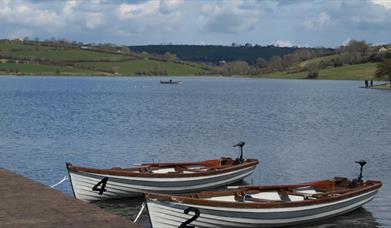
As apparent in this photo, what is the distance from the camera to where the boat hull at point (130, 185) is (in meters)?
24.3

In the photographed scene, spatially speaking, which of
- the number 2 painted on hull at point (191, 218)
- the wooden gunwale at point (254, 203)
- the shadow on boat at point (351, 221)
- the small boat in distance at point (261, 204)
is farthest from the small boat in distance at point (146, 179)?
the number 2 painted on hull at point (191, 218)

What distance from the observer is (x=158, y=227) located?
19.3 meters

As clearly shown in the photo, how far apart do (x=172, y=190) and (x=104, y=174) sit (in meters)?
2.96

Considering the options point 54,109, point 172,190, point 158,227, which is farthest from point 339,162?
point 54,109

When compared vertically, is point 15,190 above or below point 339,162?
above

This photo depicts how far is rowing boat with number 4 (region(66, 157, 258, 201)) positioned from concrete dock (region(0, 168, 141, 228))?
6.28 m

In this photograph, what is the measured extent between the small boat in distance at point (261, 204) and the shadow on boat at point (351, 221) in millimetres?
265

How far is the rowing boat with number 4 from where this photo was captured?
958 inches

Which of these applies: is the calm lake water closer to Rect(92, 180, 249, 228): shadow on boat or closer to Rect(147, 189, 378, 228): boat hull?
Rect(92, 180, 249, 228): shadow on boat

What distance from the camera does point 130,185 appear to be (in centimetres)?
2509

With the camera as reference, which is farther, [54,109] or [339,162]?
[54,109]

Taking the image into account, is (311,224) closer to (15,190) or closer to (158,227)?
(158,227)

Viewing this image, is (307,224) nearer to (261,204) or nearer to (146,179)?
(261,204)

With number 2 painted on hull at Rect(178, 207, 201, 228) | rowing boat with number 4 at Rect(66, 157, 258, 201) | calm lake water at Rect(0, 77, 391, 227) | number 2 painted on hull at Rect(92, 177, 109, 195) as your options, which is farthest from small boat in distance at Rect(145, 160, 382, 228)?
number 2 painted on hull at Rect(92, 177, 109, 195)
